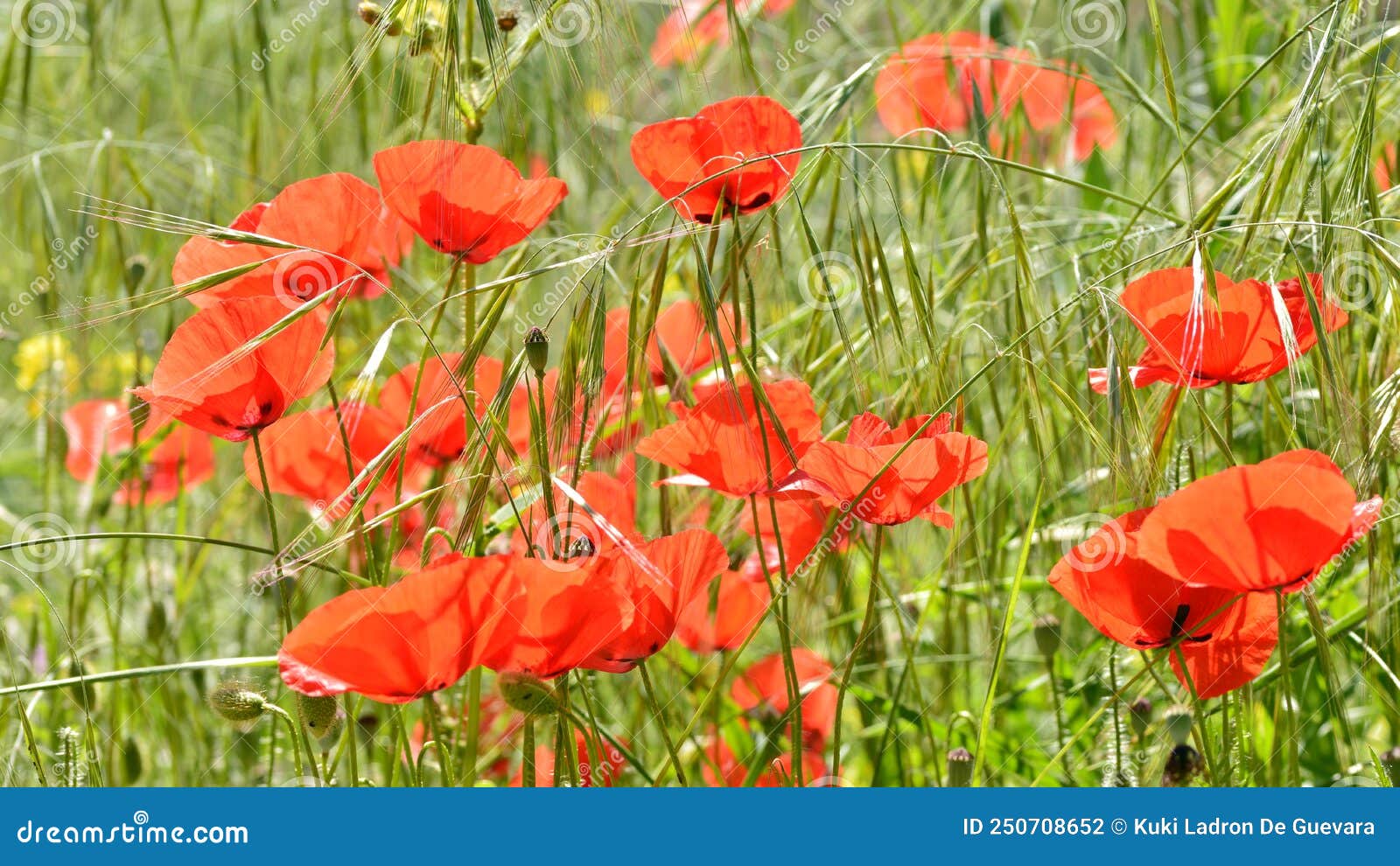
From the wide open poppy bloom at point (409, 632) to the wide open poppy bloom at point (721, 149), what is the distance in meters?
0.20

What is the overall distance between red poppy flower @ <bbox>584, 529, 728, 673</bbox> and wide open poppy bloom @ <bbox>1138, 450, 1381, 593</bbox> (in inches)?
6.6

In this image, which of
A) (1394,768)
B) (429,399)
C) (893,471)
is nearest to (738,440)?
(893,471)

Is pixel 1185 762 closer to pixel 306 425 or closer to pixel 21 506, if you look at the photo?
pixel 306 425

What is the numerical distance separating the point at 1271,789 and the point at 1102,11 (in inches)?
23.9

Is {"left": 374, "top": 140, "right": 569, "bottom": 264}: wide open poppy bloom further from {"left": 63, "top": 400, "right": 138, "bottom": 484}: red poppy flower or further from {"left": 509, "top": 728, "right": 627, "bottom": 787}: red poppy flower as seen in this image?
{"left": 63, "top": 400, "right": 138, "bottom": 484}: red poppy flower

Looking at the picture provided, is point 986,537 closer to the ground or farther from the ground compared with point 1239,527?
farther from the ground

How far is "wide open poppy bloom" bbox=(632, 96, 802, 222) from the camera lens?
561mm

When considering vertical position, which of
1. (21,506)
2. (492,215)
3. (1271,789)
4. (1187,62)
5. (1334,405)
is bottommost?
(1271,789)

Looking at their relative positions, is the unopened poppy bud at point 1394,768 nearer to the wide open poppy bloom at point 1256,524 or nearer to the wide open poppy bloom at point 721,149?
the wide open poppy bloom at point 1256,524

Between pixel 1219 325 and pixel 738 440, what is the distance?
197 mm

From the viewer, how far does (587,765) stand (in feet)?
2.22

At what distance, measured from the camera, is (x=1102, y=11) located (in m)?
0.90

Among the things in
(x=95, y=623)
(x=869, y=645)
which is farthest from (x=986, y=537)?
(x=95, y=623)

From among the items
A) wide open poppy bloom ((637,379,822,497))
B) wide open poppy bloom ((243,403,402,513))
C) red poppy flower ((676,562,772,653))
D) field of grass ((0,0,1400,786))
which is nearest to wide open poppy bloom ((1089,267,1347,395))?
field of grass ((0,0,1400,786))
